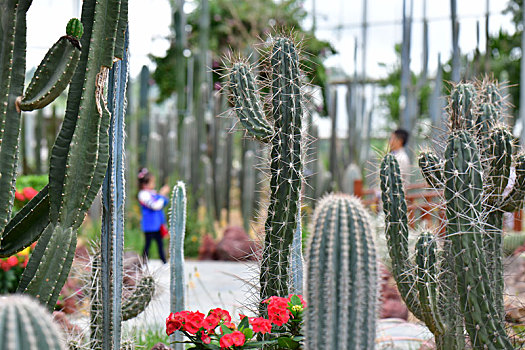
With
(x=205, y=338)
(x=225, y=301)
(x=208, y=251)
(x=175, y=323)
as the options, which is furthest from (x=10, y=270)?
(x=208, y=251)

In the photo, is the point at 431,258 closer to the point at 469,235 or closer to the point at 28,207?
the point at 469,235

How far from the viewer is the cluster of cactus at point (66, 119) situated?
2.00 metres

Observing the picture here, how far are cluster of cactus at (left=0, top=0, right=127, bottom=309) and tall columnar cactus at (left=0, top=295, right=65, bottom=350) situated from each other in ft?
2.80

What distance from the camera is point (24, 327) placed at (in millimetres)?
1100

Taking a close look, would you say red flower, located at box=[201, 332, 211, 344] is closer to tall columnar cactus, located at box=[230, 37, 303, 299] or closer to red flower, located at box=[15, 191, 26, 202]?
tall columnar cactus, located at box=[230, 37, 303, 299]

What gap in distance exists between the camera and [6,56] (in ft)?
6.61

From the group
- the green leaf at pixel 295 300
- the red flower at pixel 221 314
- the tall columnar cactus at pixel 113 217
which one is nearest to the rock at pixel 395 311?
the green leaf at pixel 295 300

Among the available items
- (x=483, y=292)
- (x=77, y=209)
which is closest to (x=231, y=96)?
(x=77, y=209)

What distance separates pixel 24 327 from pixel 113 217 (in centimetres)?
112

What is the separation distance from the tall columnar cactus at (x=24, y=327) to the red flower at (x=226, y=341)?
95 centimetres

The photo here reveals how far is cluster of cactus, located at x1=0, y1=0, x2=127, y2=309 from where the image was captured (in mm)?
1998

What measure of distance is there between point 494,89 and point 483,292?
1.32 m

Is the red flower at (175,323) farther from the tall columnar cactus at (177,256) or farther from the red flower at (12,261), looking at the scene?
the red flower at (12,261)

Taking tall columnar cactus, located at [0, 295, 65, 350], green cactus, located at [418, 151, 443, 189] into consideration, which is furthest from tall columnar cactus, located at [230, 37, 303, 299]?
tall columnar cactus, located at [0, 295, 65, 350]
